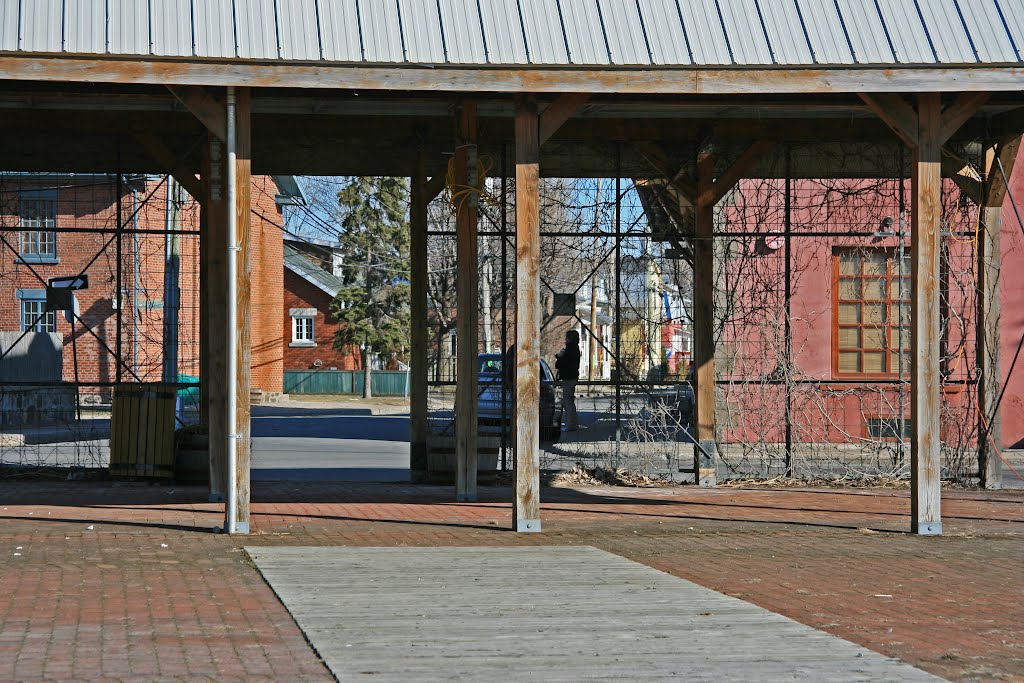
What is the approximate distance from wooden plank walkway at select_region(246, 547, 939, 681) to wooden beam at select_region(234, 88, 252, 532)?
991 millimetres

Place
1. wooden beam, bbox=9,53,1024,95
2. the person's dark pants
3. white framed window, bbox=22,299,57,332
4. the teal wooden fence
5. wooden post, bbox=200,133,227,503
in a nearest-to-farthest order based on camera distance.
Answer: wooden beam, bbox=9,53,1024,95 < wooden post, bbox=200,133,227,503 < the person's dark pants < white framed window, bbox=22,299,57,332 < the teal wooden fence

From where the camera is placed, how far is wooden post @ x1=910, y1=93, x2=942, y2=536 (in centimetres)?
1070

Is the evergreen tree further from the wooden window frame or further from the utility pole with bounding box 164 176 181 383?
the wooden window frame

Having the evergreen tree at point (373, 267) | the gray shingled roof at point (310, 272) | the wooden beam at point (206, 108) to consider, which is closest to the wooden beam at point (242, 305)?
the wooden beam at point (206, 108)

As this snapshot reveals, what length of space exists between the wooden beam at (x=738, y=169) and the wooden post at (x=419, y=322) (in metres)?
3.13

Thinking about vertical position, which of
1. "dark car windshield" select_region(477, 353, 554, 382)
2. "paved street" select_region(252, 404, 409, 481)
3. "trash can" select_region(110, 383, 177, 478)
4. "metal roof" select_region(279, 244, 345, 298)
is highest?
"metal roof" select_region(279, 244, 345, 298)

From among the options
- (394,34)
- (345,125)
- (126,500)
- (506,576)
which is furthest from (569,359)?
(506,576)

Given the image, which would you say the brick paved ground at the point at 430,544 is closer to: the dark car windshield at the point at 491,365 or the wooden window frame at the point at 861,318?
the wooden window frame at the point at 861,318

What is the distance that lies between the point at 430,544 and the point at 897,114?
5174mm

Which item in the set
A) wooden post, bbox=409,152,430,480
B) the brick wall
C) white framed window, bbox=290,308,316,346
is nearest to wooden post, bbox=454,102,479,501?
wooden post, bbox=409,152,430,480

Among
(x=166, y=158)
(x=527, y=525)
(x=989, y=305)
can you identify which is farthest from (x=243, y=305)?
(x=989, y=305)

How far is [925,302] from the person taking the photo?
1073 cm

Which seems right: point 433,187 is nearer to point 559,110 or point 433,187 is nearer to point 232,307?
point 559,110

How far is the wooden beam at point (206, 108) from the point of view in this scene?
10258mm
